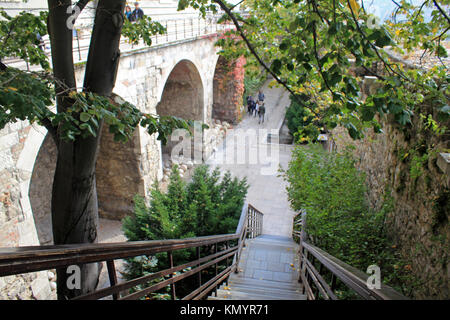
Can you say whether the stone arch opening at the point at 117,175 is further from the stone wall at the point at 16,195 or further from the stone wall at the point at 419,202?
the stone wall at the point at 419,202

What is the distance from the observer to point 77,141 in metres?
2.20

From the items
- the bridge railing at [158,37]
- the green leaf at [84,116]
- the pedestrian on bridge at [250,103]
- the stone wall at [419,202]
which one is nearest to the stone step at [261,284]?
the stone wall at [419,202]

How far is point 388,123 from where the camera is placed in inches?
210

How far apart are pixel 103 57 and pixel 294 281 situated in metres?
4.13

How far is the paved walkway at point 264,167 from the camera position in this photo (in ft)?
32.2

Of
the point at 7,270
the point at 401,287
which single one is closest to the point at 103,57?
the point at 7,270

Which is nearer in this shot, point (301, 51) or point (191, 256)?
point (301, 51)

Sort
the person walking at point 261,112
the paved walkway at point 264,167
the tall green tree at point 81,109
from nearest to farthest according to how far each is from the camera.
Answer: the tall green tree at point 81,109, the paved walkway at point 264,167, the person walking at point 261,112

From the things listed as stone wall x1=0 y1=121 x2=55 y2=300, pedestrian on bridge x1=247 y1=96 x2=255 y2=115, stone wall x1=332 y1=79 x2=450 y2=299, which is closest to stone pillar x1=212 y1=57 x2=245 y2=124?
pedestrian on bridge x1=247 y1=96 x2=255 y2=115

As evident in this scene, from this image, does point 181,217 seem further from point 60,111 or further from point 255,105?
point 255,105

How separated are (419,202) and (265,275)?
2.56 m

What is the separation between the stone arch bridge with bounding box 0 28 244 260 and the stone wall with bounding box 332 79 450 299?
8.51 ft
